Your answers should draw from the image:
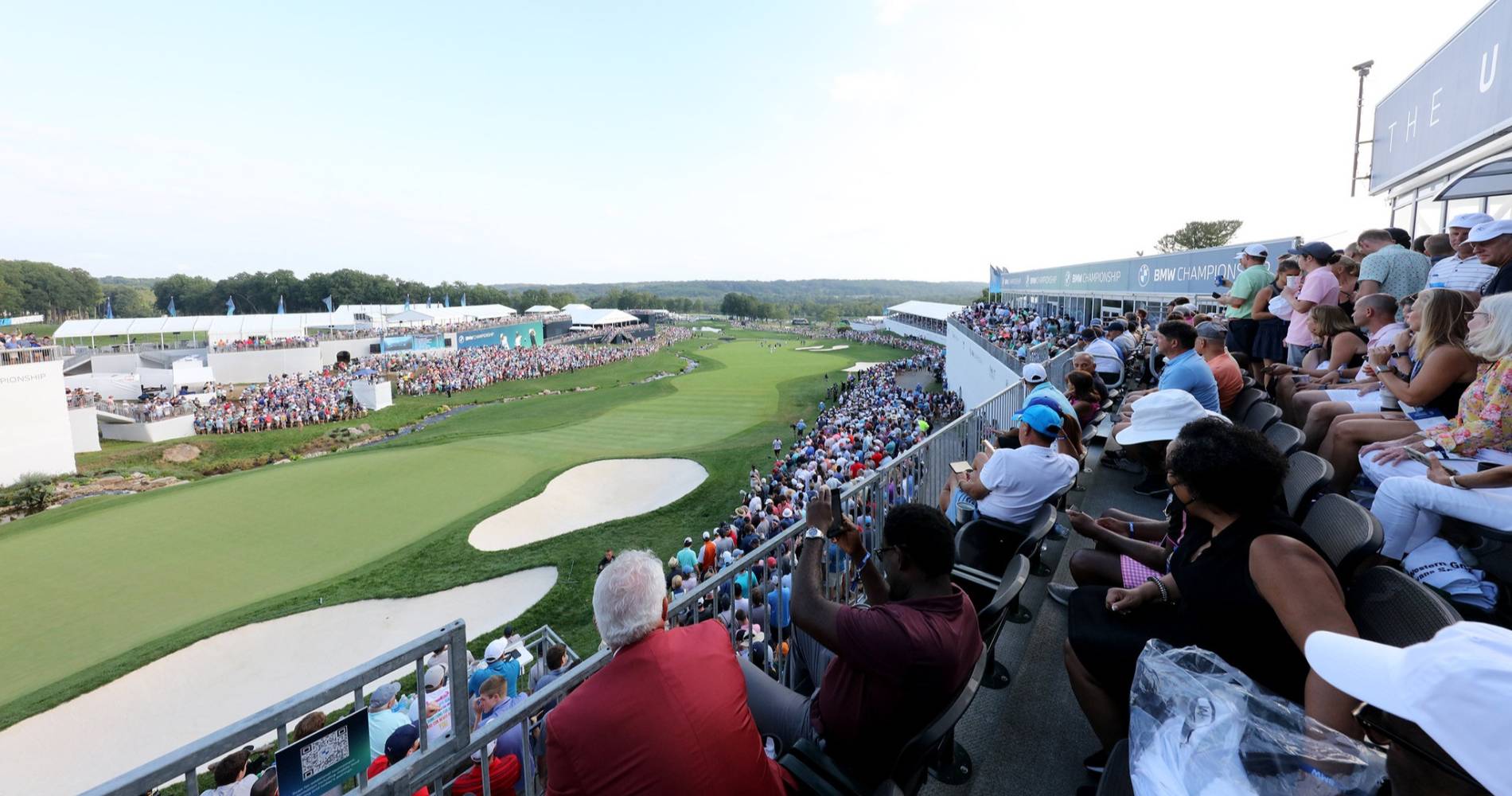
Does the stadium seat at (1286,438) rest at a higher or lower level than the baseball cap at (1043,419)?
lower

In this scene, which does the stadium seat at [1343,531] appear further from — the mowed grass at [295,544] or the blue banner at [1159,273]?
the mowed grass at [295,544]

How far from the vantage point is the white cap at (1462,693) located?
980mm

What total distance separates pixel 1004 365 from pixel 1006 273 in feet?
113

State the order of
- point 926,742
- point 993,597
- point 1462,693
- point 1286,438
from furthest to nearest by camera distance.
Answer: point 1286,438 < point 993,597 < point 926,742 < point 1462,693

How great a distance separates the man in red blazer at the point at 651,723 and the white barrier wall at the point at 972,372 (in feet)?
45.2

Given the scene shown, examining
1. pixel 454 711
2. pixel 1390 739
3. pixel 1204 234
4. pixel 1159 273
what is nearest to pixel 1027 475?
pixel 1390 739

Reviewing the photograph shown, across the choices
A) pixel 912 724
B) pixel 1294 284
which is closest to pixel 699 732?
pixel 912 724

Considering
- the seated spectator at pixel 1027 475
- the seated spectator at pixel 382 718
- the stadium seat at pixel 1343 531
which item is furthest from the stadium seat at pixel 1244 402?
the seated spectator at pixel 382 718

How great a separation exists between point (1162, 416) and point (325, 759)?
4315 mm

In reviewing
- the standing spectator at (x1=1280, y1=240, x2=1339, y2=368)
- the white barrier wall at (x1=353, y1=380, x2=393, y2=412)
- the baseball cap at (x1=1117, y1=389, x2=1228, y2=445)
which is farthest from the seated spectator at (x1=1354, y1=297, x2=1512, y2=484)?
the white barrier wall at (x1=353, y1=380, x2=393, y2=412)

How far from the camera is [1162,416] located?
387 centimetres

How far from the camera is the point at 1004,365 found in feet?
60.7

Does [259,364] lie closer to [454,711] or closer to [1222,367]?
[454,711]

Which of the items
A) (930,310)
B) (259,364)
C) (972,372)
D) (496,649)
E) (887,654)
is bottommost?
(496,649)
